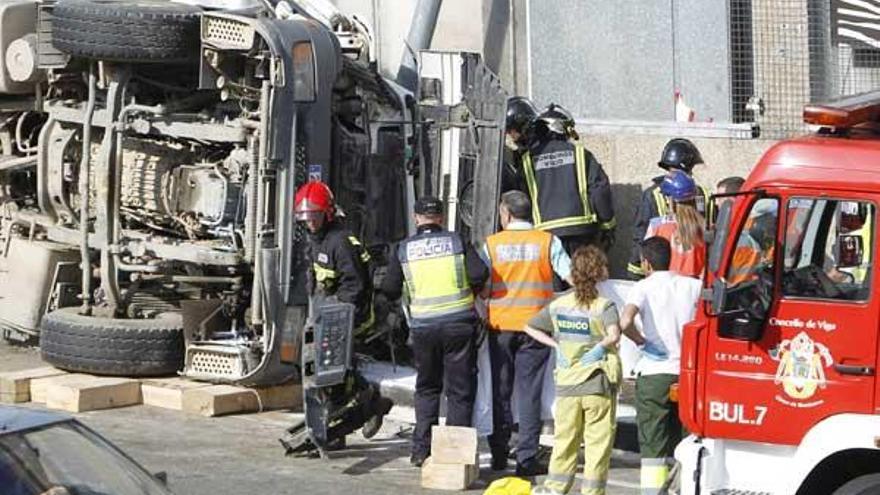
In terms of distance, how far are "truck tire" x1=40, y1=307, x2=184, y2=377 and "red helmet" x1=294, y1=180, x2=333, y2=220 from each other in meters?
1.91

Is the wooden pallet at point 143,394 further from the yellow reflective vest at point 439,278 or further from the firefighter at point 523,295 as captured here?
the firefighter at point 523,295

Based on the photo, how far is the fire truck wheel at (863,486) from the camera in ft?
24.5

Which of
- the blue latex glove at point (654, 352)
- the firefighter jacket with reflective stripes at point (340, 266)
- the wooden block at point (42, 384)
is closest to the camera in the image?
the blue latex glove at point (654, 352)

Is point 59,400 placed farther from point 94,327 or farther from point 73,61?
point 73,61

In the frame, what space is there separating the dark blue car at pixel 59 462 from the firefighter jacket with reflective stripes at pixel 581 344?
10.1 feet

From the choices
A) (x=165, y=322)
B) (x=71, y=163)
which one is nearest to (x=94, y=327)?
(x=165, y=322)

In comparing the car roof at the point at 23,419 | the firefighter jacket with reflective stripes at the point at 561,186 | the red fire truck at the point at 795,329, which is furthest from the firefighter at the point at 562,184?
the car roof at the point at 23,419

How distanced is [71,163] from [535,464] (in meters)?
4.56

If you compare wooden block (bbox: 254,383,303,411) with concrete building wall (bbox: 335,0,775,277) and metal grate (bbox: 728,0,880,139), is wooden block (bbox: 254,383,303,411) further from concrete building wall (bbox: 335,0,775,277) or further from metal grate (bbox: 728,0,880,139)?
metal grate (bbox: 728,0,880,139)

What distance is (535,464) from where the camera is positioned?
10141mm

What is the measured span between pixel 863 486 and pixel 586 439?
1.87 metres

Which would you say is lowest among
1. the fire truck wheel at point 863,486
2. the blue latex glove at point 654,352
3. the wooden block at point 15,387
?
the wooden block at point 15,387

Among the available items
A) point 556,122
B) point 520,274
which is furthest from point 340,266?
point 556,122

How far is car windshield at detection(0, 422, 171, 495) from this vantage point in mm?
5770
